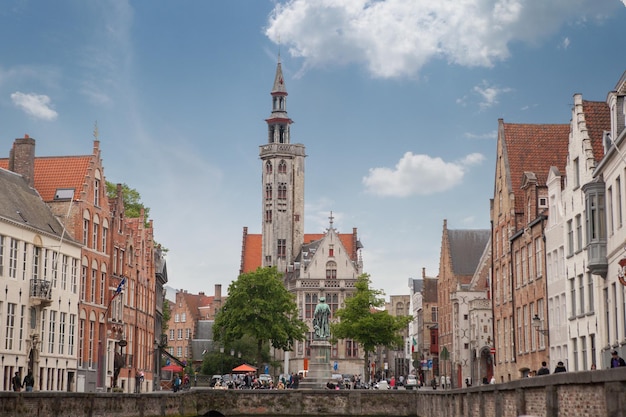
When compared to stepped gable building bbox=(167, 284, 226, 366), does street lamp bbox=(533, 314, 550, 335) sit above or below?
below

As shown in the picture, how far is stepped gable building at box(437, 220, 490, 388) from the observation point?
3563 inches

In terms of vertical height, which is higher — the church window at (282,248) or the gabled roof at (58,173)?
the church window at (282,248)

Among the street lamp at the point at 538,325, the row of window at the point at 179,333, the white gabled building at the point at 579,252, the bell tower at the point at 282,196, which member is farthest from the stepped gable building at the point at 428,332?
the white gabled building at the point at 579,252

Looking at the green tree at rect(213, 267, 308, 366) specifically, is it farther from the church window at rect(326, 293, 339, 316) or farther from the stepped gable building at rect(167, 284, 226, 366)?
the stepped gable building at rect(167, 284, 226, 366)

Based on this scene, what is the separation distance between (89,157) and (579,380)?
45824 mm

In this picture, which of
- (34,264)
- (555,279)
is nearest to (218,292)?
(34,264)

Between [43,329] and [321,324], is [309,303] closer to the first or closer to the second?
[321,324]

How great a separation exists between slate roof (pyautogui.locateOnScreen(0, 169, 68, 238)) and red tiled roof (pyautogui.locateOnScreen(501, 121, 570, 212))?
26.2 metres

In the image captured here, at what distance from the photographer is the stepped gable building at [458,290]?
90.5m

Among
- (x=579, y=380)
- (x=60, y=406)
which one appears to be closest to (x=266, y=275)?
(x=60, y=406)

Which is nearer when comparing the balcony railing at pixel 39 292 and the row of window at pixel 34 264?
the row of window at pixel 34 264

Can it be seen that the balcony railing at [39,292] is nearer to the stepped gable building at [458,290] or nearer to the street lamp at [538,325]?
the street lamp at [538,325]

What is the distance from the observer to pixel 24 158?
5766cm

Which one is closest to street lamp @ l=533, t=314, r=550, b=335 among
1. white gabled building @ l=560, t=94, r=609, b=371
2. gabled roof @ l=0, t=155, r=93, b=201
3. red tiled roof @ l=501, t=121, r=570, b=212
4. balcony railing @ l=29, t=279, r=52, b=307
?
white gabled building @ l=560, t=94, r=609, b=371
